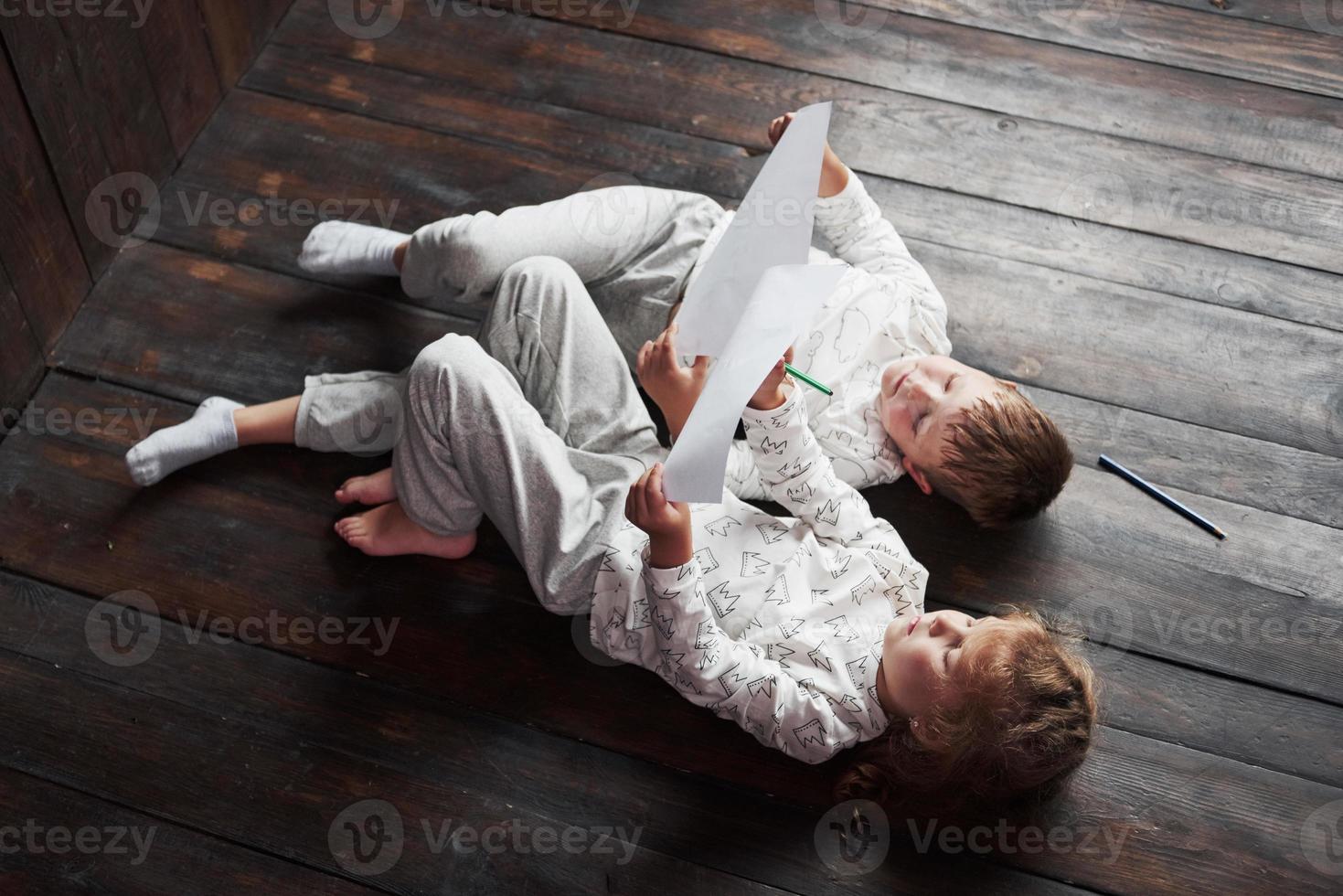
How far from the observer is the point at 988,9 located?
1.90 m

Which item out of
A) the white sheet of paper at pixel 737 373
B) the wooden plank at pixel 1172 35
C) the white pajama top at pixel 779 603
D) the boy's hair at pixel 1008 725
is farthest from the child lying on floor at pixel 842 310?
the wooden plank at pixel 1172 35

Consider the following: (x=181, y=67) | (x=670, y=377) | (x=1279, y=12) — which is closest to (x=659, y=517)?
(x=670, y=377)

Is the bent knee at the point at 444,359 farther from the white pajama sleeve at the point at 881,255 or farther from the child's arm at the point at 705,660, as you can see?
the white pajama sleeve at the point at 881,255

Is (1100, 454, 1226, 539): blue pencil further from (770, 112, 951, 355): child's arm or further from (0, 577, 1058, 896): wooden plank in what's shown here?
(0, 577, 1058, 896): wooden plank

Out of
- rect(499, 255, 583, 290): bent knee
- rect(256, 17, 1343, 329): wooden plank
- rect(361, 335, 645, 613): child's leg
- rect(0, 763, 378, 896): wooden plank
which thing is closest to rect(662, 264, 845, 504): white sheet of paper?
rect(361, 335, 645, 613): child's leg

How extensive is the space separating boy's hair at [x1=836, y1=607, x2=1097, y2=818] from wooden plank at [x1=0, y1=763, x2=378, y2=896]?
0.57 m

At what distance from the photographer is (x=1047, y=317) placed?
1600 millimetres

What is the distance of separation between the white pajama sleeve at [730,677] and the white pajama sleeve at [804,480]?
0.15m

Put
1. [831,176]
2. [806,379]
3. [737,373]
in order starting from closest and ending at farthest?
1. [737,373]
2. [806,379]
3. [831,176]

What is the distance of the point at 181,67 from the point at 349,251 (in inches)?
14.5

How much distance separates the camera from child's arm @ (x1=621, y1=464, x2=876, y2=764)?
1099mm

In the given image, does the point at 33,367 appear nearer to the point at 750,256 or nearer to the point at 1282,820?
the point at 750,256

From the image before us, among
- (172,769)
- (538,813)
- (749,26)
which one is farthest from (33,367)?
(749,26)

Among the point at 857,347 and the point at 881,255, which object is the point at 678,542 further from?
the point at 881,255
